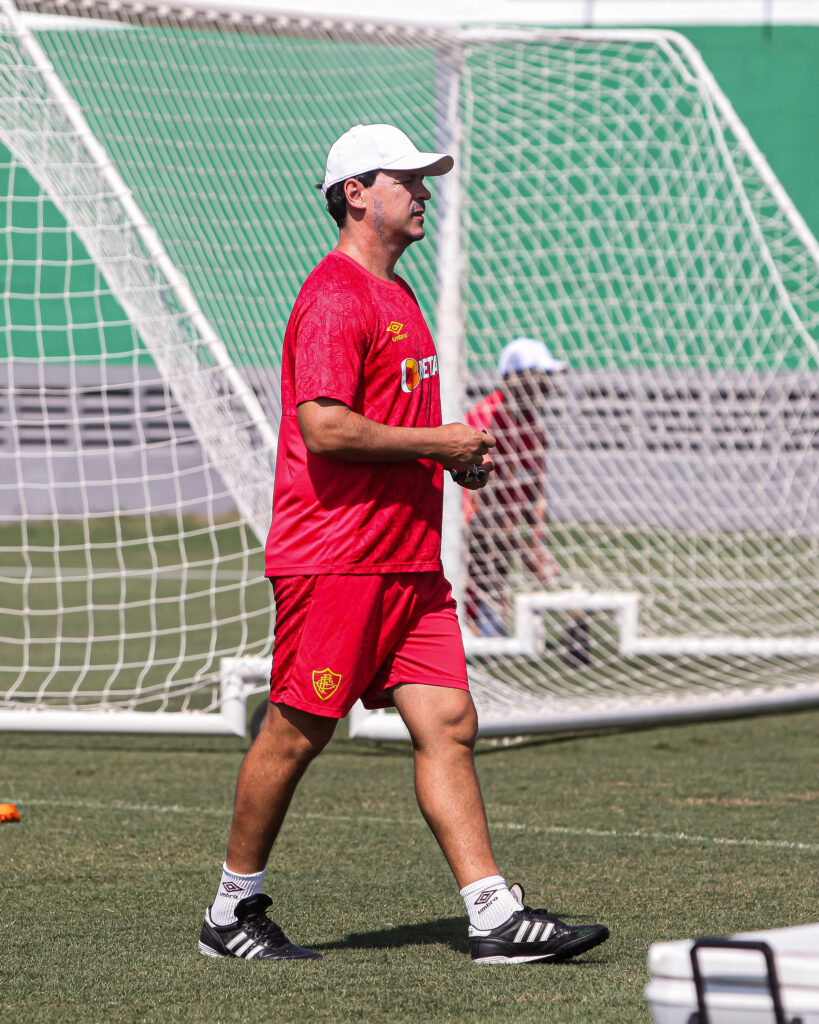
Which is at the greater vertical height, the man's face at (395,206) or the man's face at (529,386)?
the man's face at (395,206)

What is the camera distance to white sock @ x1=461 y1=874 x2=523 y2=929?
11.5 ft

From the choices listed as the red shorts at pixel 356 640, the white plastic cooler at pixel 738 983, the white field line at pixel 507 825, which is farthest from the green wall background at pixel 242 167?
the white plastic cooler at pixel 738 983

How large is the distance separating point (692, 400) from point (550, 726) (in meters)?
5.58

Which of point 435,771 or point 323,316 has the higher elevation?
point 323,316

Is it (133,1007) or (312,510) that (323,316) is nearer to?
(312,510)

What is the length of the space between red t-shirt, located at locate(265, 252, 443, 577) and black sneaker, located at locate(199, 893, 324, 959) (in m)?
0.74

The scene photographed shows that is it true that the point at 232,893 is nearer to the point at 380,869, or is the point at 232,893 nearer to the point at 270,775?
the point at 270,775

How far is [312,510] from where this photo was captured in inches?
142

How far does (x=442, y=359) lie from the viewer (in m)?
7.28

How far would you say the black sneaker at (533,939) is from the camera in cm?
348

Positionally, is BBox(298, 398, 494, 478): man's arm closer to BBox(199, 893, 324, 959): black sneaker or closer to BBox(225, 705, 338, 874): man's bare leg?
BBox(225, 705, 338, 874): man's bare leg

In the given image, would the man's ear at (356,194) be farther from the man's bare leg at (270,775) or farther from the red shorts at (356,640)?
the man's bare leg at (270,775)

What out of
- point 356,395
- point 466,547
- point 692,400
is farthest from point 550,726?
point 692,400

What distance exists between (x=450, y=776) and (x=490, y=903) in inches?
11.0
